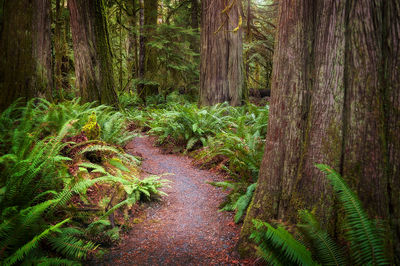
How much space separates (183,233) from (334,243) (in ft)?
5.28

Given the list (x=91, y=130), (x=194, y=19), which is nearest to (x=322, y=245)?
(x=91, y=130)

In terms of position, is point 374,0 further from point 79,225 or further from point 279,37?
point 79,225

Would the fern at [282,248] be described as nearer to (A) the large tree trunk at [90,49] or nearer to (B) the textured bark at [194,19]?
(A) the large tree trunk at [90,49]

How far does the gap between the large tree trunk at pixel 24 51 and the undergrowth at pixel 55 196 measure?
0.56 m

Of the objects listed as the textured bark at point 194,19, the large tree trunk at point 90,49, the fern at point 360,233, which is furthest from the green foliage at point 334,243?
the textured bark at point 194,19

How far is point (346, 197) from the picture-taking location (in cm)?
178

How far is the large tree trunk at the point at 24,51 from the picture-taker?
14.2ft

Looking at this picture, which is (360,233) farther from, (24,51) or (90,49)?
(90,49)

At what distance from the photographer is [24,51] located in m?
4.59

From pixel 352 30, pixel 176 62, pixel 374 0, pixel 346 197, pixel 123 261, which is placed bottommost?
pixel 123 261

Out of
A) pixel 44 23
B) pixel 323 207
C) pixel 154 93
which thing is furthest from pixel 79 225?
pixel 154 93

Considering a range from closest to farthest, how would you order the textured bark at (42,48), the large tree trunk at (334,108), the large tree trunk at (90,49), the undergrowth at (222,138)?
the large tree trunk at (334,108), the undergrowth at (222,138), the textured bark at (42,48), the large tree trunk at (90,49)

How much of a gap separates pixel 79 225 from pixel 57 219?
23 centimetres

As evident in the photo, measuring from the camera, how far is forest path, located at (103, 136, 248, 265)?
2418 millimetres
